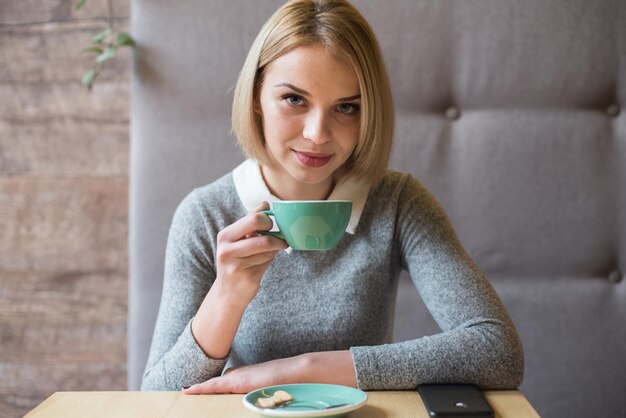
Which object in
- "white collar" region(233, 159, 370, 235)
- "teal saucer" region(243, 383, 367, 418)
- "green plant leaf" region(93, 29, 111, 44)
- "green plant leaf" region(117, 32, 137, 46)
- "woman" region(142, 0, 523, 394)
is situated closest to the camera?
"teal saucer" region(243, 383, 367, 418)

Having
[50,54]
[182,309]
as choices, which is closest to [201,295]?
[182,309]

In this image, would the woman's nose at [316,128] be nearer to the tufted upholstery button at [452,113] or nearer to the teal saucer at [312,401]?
the teal saucer at [312,401]

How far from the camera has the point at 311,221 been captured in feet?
2.94

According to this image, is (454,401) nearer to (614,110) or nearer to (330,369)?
(330,369)

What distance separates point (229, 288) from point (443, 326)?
1.19ft

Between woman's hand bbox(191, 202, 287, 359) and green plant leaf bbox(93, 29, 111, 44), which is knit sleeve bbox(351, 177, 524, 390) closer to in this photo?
woman's hand bbox(191, 202, 287, 359)

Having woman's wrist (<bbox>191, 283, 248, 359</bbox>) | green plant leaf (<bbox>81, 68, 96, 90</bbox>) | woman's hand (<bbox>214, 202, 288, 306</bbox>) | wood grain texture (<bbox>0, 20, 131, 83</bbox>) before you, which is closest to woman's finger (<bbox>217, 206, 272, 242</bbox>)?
woman's hand (<bbox>214, 202, 288, 306</bbox>)

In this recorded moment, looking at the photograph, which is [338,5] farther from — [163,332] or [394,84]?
[163,332]

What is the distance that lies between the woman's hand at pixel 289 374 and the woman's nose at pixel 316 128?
0.33 m

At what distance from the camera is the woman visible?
992 mm

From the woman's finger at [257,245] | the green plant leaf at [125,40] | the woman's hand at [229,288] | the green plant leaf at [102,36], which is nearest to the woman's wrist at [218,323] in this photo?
the woman's hand at [229,288]

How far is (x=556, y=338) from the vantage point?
157 cm

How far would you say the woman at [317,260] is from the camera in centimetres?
99

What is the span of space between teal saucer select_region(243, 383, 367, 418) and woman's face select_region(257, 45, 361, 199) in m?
0.39
